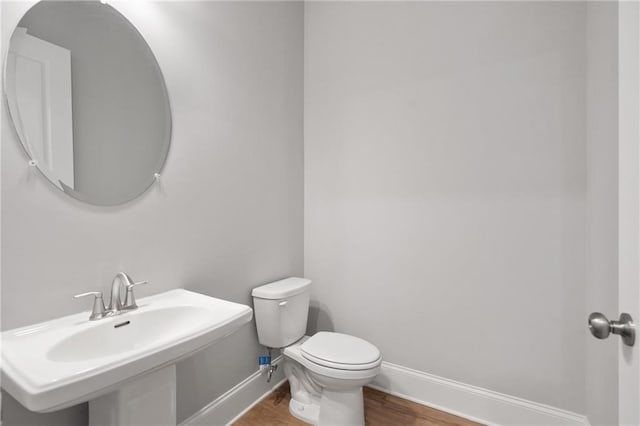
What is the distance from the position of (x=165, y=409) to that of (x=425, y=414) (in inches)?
55.4

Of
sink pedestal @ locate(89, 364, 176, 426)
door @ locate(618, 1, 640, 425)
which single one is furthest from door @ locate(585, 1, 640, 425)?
sink pedestal @ locate(89, 364, 176, 426)

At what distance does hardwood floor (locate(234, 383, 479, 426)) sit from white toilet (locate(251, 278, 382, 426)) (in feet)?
0.29

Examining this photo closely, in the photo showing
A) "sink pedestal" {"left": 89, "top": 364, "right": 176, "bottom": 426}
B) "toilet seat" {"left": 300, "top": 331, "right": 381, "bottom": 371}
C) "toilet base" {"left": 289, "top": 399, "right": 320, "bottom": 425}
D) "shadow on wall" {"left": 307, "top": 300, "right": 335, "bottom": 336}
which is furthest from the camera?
"shadow on wall" {"left": 307, "top": 300, "right": 335, "bottom": 336}

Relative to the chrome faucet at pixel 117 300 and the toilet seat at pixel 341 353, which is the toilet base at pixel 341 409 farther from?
the chrome faucet at pixel 117 300

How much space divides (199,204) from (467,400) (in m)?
1.81

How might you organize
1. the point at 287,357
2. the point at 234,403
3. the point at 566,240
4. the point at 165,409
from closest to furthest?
the point at 165,409 → the point at 566,240 → the point at 234,403 → the point at 287,357

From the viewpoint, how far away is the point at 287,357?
6.06 ft

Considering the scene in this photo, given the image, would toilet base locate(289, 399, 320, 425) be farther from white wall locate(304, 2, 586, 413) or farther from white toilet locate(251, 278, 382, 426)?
white wall locate(304, 2, 586, 413)

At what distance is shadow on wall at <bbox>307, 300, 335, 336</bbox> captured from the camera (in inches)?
86.4

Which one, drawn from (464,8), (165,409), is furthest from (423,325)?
(464,8)

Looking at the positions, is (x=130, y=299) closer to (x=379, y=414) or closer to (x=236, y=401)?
(x=236, y=401)

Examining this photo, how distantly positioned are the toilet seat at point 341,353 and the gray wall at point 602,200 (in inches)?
35.7

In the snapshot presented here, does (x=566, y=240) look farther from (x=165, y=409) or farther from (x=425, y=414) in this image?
(x=165, y=409)

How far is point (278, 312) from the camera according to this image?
1.73 meters
